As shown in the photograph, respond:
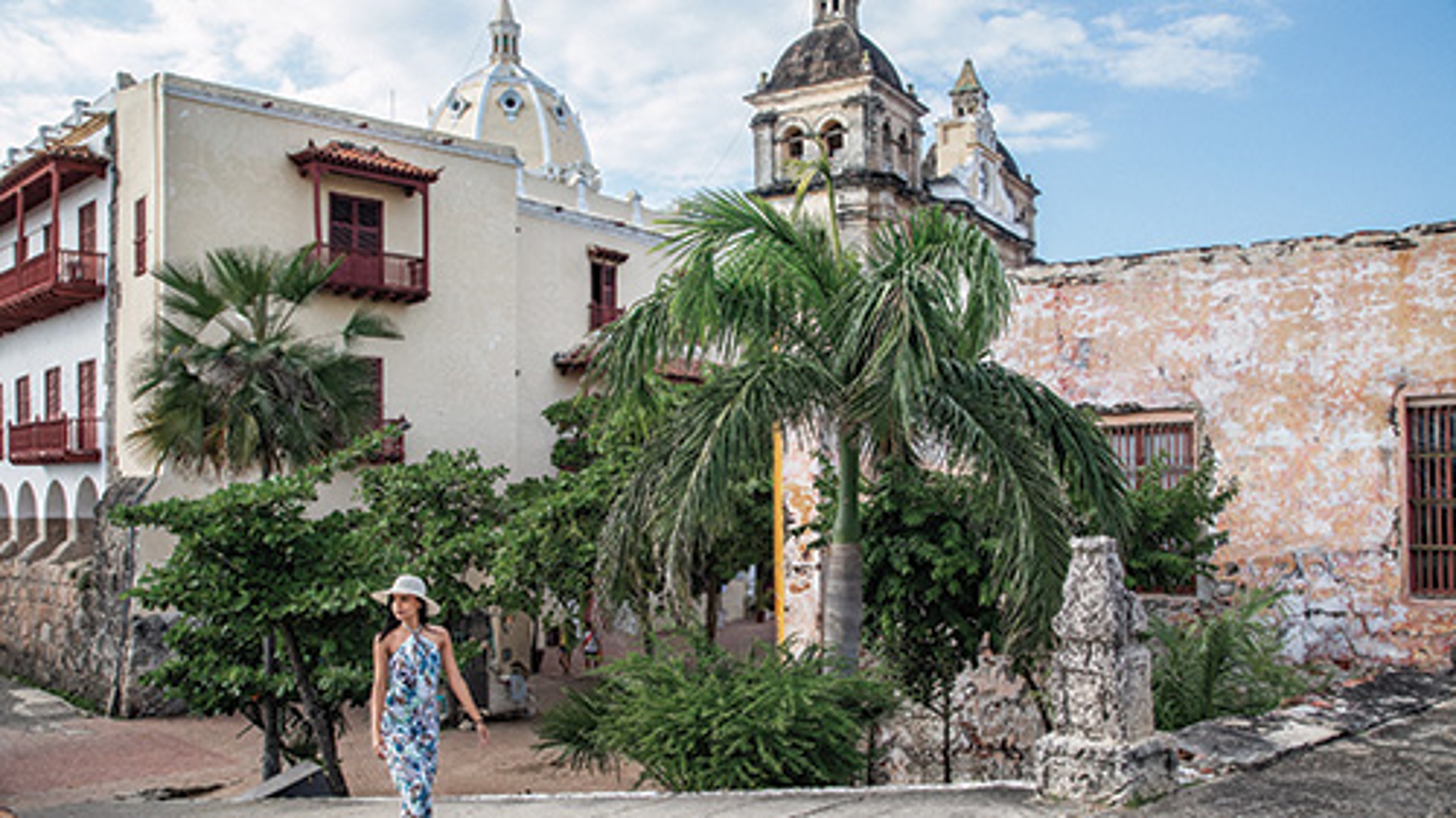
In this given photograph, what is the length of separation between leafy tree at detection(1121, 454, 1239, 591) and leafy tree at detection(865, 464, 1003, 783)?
1.36 m

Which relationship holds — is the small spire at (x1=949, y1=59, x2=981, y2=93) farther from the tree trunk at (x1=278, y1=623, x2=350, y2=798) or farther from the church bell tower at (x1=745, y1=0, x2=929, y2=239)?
the tree trunk at (x1=278, y1=623, x2=350, y2=798)

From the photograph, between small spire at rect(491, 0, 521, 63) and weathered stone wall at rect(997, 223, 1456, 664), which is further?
small spire at rect(491, 0, 521, 63)

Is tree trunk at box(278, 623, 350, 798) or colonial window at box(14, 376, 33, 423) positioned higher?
colonial window at box(14, 376, 33, 423)

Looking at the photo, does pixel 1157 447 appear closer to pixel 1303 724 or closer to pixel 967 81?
pixel 1303 724

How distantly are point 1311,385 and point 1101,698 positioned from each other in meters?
5.56

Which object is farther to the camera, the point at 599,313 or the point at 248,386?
the point at 599,313

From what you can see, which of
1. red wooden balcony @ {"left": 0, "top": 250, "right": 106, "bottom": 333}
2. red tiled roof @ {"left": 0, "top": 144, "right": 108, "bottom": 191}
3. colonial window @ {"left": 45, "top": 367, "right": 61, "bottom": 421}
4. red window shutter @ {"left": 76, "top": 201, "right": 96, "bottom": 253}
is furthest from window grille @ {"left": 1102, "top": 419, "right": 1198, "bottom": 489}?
colonial window @ {"left": 45, "top": 367, "right": 61, "bottom": 421}

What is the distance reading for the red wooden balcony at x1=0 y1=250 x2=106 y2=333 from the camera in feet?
66.3

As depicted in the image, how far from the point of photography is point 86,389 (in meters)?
21.0

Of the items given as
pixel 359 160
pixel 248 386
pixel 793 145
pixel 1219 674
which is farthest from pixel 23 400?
pixel 1219 674

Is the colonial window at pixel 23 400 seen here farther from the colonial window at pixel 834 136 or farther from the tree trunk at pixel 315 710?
the colonial window at pixel 834 136

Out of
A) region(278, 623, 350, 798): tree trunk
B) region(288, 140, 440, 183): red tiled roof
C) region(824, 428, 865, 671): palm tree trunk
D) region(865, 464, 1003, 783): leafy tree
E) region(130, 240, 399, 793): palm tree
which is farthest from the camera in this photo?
region(288, 140, 440, 183): red tiled roof

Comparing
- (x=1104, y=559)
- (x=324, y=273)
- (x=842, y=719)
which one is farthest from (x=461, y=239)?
(x=1104, y=559)

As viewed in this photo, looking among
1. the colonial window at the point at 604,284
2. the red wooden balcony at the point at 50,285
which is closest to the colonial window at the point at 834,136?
the colonial window at the point at 604,284
